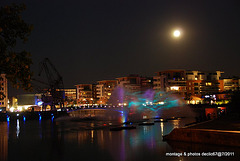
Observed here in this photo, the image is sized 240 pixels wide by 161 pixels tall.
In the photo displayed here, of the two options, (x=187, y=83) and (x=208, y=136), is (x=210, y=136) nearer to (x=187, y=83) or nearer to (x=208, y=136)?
(x=208, y=136)

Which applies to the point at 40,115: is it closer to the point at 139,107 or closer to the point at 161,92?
the point at 139,107

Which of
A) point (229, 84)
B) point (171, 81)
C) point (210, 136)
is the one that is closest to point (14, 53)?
point (210, 136)

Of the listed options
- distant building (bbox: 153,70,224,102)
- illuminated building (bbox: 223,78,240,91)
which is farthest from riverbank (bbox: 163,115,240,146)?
illuminated building (bbox: 223,78,240,91)

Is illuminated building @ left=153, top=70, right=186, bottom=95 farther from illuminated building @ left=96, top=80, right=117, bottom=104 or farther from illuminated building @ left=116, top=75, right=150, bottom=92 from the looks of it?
illuminated building @ left=96, top=80, right=117, bottom=104

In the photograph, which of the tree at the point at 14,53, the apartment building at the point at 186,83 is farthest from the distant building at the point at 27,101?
the tree at the point at 14,53

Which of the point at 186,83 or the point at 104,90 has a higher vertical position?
the point at 186,83

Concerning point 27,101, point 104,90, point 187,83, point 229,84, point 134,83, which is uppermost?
point 134,83

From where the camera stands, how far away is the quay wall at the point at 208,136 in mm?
25219

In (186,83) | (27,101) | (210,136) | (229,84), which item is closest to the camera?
(210,136)

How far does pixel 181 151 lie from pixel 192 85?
11175 centimetres

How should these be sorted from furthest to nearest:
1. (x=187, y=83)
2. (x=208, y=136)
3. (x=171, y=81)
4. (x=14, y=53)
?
(x=187, y=83)
(x=171, y=81)
(x=208, y=136)
(x=14, y=53)

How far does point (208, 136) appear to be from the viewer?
90.2 ft

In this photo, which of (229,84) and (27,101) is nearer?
(27,101)

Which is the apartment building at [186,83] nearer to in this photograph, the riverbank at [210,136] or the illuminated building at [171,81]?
the illuminated building at [171,81]
